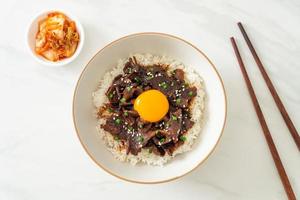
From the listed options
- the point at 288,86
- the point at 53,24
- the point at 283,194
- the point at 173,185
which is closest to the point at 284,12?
the point at 288,86

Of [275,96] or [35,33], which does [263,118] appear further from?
[35,33]

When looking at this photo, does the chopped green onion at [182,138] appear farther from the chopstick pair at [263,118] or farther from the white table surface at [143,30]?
the chopstick pair at [263,118]

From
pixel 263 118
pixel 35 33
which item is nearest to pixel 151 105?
pixel 263 118

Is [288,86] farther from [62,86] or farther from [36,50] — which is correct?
[36,50]

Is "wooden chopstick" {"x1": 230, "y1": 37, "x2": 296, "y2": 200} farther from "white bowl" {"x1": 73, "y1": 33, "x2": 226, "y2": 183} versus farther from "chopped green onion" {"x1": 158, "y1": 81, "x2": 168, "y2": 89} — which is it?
"chopped green onion" {"x1": 158, "y1": 81, "x2": 168, "y2": 89}

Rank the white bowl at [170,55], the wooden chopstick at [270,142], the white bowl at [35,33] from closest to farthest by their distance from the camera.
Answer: the white bowl at [170,55] < the wooden chopstick at [270,142] < the white bowl at [35,33]

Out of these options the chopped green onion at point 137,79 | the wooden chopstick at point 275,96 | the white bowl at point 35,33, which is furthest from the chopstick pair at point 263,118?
the white bowl at point 35,33
